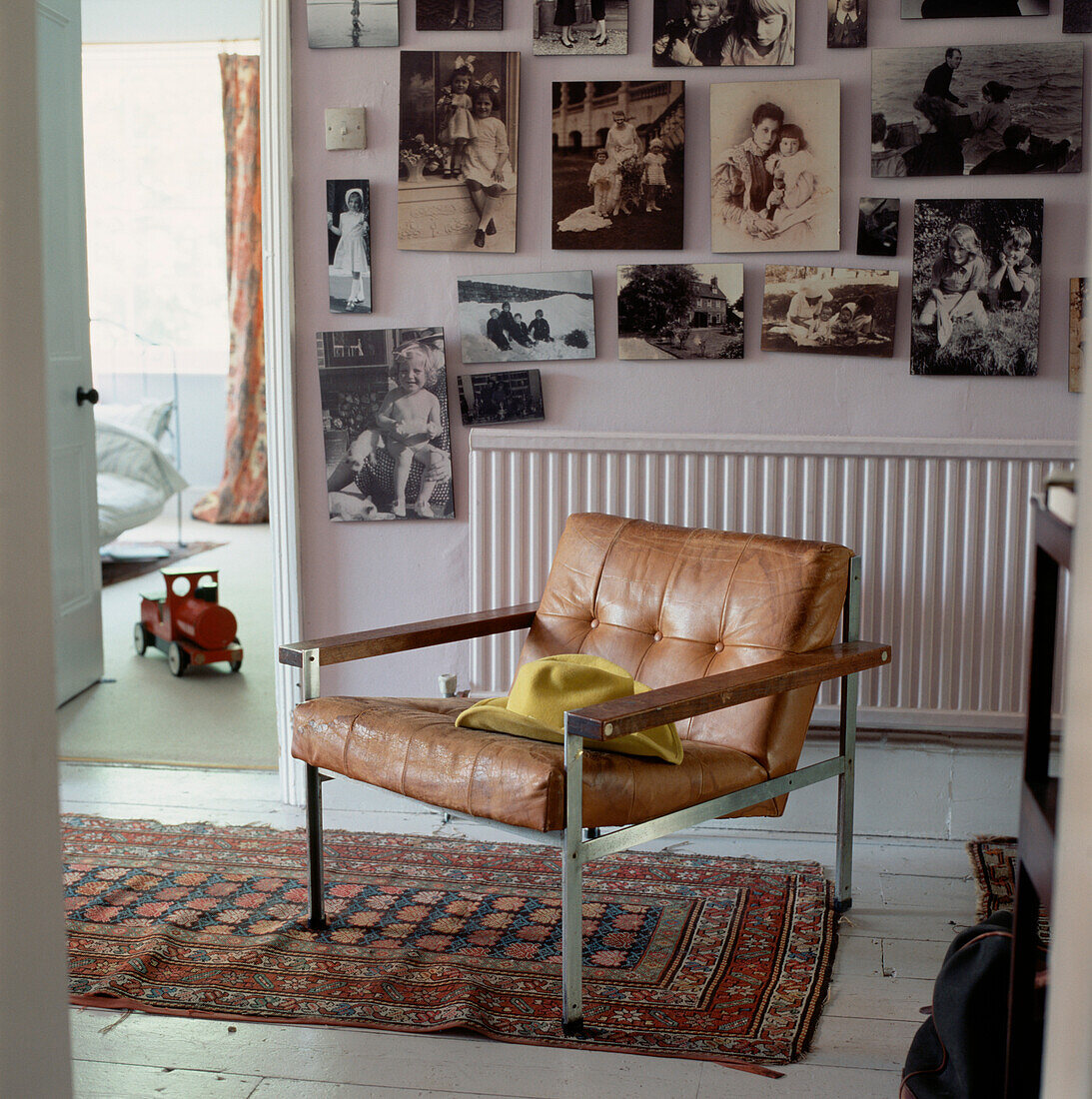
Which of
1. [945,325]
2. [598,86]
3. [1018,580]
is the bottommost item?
[1018,580]

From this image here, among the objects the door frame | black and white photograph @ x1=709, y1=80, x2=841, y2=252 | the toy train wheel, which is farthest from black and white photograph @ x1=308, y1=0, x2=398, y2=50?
the toy train wheel

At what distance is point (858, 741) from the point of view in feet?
9.74

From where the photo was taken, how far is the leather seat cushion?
196 centimetres

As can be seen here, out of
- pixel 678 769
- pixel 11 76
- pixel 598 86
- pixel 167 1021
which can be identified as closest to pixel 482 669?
pixel 678 769

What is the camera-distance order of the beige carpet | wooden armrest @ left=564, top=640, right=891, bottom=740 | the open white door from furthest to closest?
the open white door, the beige carpet, wooden armrest @ left=564, top=640, right=891, bottom=740

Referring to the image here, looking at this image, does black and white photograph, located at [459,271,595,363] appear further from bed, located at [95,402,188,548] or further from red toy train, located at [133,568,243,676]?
bed, located at [95,402,188,548]

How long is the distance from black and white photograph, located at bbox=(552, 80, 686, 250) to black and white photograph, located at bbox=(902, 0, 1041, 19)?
543 mm

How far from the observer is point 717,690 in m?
2.06

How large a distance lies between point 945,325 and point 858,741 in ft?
3.27

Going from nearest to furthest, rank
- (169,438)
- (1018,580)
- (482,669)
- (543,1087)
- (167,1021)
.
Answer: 1. (543,1087)
2. (167,1021)
3. (1018,580)
4. (482,669)
5. (169,438)

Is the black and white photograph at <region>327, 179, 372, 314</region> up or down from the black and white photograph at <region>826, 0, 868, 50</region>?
down

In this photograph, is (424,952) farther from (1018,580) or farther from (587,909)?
(1018,580)

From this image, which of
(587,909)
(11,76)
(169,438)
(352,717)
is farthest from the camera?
(169,438)

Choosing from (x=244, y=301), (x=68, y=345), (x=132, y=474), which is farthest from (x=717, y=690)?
(x=244, y=301)
